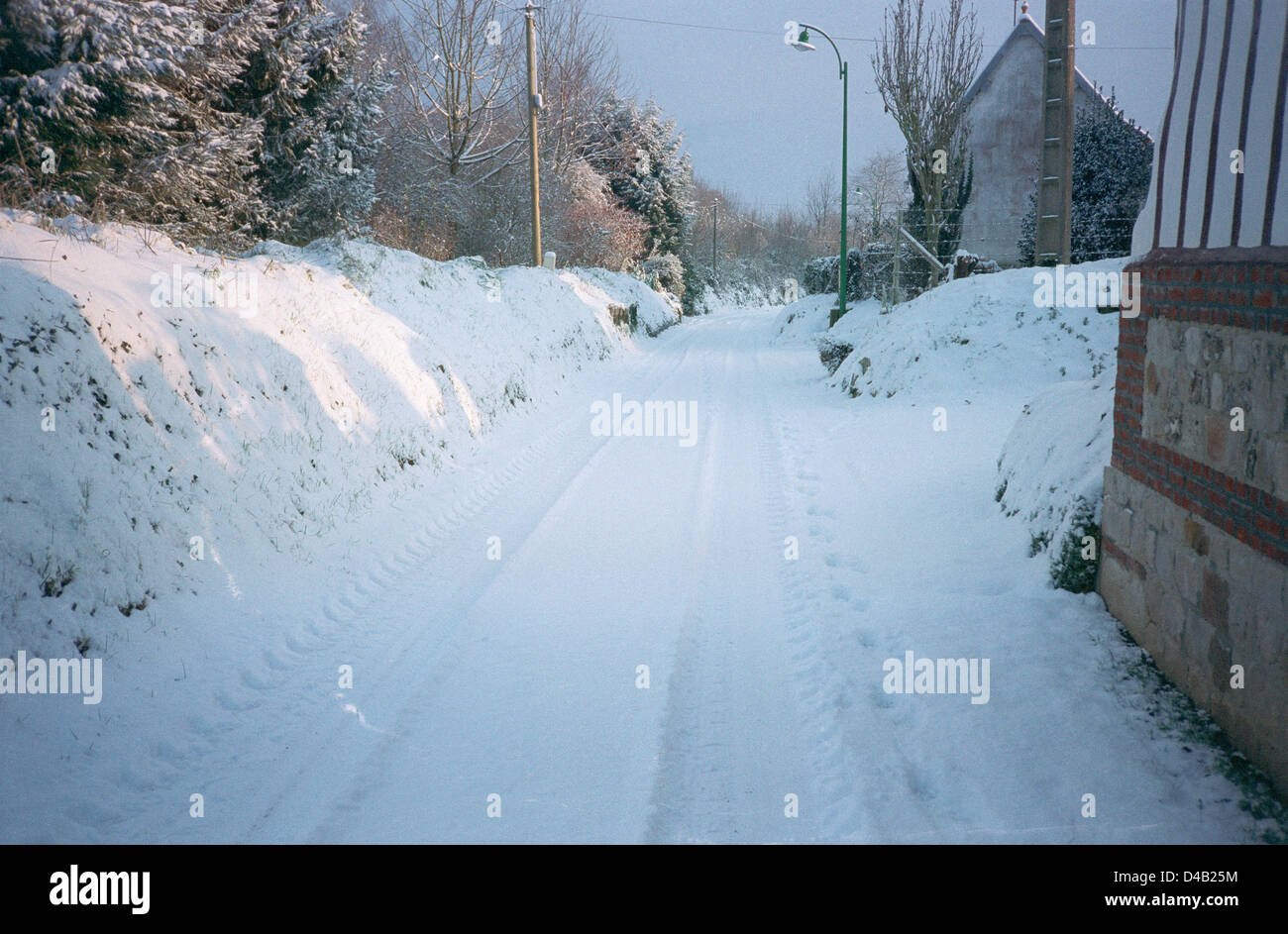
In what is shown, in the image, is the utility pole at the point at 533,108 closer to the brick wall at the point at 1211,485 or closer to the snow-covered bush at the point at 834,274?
the snow-covered bush at the point at 834,274

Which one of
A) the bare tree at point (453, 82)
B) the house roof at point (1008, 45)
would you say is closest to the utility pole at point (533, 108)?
the bare tree at point (453, 82)

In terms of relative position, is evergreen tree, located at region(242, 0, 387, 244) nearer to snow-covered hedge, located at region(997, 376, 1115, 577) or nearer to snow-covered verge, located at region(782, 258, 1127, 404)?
snow-covered verge, located at region(782, 258, 1127, 404)

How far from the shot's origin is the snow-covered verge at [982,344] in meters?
12.2

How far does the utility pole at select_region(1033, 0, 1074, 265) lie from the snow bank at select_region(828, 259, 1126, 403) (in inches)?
50.3

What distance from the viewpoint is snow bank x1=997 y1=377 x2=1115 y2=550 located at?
19.5 feet

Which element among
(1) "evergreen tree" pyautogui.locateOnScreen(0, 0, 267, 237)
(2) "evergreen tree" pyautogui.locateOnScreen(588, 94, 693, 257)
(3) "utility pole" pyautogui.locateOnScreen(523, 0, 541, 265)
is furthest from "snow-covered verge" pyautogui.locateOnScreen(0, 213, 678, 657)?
(2) "evergreen tree" pyautogui.locateOnScreen(588, 94, 693, 257)

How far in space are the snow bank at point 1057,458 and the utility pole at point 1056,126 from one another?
6.10 meters

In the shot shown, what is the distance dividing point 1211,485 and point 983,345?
9.65 metres

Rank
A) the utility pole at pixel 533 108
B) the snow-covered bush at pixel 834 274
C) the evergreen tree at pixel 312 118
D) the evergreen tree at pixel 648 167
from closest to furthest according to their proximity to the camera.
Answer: the evergreen tree at pixel 312 118, the utility pole at pixel 533 108, the snow-covered bush at pixel 834 274, the evergreen tree at pixel 648 167

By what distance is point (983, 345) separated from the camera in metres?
13.1

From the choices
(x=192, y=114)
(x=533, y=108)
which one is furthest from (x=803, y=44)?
(x=192, y=114)

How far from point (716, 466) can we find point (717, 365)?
10928 millimetres

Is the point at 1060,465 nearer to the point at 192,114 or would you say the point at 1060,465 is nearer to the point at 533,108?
the point at 192,114

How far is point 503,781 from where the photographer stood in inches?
146
